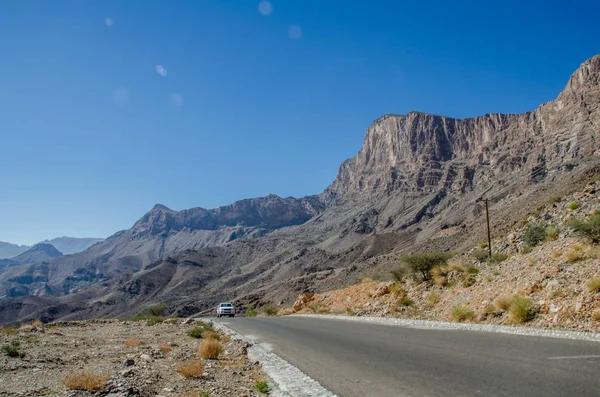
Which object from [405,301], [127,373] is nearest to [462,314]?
[405,301]

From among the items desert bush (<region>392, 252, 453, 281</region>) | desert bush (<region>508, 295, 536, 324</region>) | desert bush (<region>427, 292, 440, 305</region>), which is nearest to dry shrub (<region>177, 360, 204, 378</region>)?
desert bush (<region>508, 295, 536, 324</region>)

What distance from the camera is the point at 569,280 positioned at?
13641 mm

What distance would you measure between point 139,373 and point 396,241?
4351 inches

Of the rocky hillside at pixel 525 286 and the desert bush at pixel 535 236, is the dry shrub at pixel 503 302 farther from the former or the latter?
the desert bush at pixel 535 236

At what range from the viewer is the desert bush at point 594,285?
1193 centimetres

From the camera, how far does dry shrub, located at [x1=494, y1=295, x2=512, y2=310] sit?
14.7 metres

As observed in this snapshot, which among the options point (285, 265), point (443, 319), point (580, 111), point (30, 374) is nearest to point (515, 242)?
point (443, 319)

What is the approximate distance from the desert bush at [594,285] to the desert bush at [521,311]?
5.93ft

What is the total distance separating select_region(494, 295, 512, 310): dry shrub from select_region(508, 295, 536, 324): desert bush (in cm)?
103

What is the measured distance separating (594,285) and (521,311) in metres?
2.18

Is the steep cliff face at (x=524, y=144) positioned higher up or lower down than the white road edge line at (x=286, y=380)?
higher up

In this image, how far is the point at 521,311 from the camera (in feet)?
43.3

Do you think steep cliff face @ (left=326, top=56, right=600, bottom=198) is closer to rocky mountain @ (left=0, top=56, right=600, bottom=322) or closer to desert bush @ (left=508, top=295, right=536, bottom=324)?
rocky mountain @ (left=0, top=56, right=600, bottom=322)

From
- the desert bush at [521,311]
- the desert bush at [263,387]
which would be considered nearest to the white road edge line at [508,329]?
the desert bush at [521,311]
